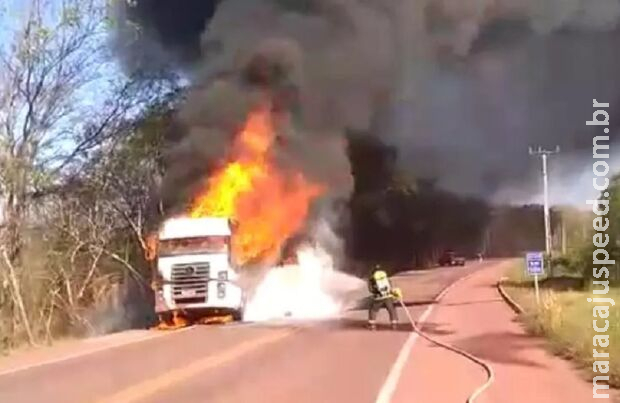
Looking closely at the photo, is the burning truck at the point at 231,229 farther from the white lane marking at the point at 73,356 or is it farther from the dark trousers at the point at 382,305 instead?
the dark trousers at the point at 382,305

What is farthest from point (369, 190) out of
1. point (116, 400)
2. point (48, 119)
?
point (116, 400)

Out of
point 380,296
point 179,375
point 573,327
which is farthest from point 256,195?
point 179,375

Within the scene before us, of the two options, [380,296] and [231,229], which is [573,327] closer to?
[380,296]

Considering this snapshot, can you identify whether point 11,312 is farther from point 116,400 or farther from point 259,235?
point 116,400

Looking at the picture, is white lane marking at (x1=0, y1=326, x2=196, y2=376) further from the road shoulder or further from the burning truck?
the road shoulder

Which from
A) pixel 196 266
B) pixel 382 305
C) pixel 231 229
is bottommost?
pixel 382 305

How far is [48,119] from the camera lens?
88.5ft

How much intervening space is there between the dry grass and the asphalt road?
112cm

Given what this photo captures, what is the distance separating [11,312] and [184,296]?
14.2 feet

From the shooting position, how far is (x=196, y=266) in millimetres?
25922

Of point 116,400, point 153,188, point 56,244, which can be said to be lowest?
point 116,400

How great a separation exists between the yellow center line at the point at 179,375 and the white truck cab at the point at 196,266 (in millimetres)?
5259

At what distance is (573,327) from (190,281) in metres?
11.0

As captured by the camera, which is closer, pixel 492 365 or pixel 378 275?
pixel 492 365
